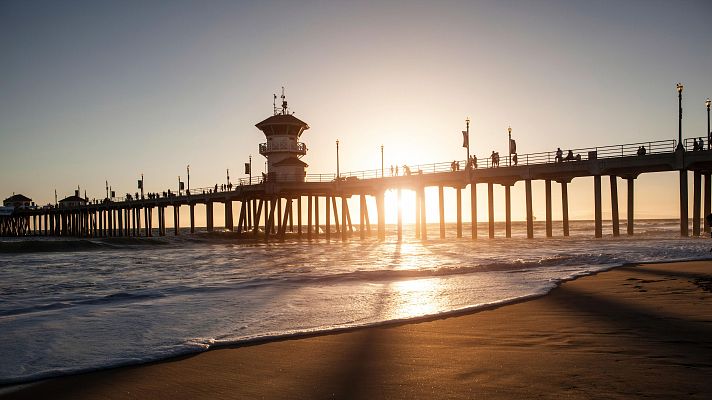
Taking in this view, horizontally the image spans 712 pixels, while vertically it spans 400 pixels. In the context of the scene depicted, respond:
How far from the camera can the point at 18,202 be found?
10975 centimetres

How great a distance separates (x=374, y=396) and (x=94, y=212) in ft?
312

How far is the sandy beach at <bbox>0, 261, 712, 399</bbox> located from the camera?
4.87 meters

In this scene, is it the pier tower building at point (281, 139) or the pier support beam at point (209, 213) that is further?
the pier support beam at point (209, 213)

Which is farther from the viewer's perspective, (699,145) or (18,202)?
(18,202)

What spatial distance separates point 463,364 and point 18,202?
404 feet

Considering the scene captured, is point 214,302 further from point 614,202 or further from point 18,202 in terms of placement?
point 18,202

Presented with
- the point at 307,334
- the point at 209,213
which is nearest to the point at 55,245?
the point at 209,213

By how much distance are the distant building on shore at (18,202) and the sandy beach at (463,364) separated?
4671 inches

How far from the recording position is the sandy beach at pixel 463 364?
4.87 m

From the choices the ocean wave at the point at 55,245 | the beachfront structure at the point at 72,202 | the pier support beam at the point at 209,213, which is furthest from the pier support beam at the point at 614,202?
the beachfront structure at the point at 72,202

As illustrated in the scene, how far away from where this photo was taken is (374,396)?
4.79 m

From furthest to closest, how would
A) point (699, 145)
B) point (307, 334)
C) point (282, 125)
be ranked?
1. point (282, 125)
2. point (699, 145)
3. point (307, 334)

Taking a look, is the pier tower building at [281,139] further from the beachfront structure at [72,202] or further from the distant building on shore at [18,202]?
the distant building on shore at [18,202]

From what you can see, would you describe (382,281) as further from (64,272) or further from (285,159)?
(285,159)
